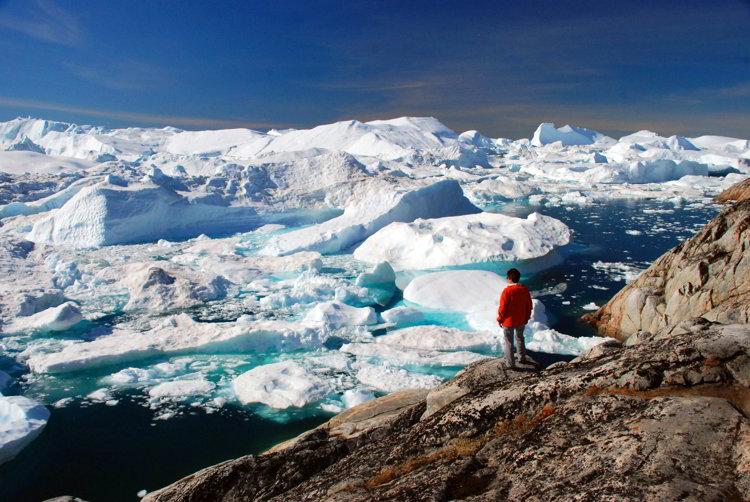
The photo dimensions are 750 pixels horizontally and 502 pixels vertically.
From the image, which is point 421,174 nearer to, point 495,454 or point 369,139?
point 369,139

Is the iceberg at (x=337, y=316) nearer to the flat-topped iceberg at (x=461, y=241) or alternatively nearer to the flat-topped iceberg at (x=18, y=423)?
the flat-topped iceberg at (x=18, y=423)

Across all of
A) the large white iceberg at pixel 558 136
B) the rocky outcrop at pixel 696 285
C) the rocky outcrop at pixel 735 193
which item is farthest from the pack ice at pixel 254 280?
the large white iceberg at pixel 558 136

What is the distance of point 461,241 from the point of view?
16578 millimetres

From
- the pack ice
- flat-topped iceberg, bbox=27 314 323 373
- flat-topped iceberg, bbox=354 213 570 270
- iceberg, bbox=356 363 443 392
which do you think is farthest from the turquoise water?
flat-topped iceberg, bbox=354 213 570 270

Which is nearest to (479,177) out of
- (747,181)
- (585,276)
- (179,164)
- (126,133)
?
(747,181)

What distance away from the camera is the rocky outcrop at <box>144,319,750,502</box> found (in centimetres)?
243

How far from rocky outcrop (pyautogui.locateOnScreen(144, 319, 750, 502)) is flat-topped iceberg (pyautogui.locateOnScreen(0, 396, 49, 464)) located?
415cm

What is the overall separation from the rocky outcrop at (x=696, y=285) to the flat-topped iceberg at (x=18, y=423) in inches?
407

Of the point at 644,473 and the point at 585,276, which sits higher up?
the point at 644,473

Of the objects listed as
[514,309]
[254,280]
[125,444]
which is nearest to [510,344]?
[514,309]

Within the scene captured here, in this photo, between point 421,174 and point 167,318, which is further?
point 421,174

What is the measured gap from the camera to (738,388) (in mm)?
2926

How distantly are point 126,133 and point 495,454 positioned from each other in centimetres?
9258

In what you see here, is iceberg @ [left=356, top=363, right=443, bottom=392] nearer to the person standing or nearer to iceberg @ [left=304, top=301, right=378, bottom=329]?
iceberg @ [left=304, top=301, right=378, bottom=329]
